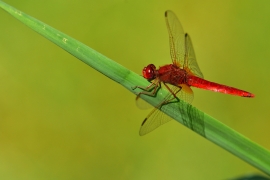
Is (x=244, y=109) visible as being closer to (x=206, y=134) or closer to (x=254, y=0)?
(x=254, y=0)

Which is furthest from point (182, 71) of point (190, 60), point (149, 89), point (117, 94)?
point (117, 94)

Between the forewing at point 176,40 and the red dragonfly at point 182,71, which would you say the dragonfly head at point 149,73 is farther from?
the forewing at point 176,40

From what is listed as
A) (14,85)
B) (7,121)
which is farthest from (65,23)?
(7,121)

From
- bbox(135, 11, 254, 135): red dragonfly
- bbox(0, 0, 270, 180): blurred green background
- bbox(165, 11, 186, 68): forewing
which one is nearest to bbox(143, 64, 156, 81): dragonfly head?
bbox(135, 11, 254, 135): red dragonfly

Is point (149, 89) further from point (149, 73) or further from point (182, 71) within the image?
point (182, 71)

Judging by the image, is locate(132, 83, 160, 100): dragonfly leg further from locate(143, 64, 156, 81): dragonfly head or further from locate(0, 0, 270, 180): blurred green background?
locate(0, 0, 270, 180): blurred green background
